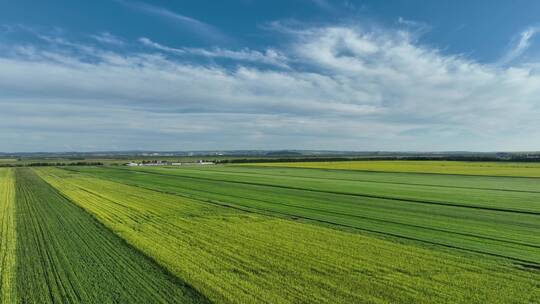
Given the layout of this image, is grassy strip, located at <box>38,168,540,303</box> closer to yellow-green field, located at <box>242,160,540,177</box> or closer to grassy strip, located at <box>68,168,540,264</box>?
grassy strip, located at <box>68,168,540,264</box>

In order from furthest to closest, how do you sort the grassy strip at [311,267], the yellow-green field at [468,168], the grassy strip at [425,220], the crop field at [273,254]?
1. the yellow-green field at [468,168]
2. the grassy strip at [425,220]
3. the crop field at [273,254]
4. the grassy strip at [311,267]

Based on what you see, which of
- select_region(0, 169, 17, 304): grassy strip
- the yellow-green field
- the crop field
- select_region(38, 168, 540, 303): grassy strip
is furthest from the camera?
the yellow-green field

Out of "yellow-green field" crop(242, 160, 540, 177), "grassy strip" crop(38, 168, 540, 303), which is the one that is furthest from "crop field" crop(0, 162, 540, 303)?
"yellow-green field" crop(242, 160, 540, 177)

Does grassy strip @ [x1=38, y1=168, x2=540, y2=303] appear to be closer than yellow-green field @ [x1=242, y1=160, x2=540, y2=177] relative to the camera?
Yes

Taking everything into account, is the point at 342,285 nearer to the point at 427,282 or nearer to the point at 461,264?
the point at 427,282

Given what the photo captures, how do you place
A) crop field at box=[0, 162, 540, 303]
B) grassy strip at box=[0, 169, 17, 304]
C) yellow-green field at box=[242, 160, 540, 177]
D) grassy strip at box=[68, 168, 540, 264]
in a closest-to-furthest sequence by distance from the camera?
crop field at box=[0, 162, 540, 303], grassy strip at box=[0, 169, 17, 304], grassy strip at box=[68, 168, 540, 264], yellow-green field at box=[242, 160, 540, 177]

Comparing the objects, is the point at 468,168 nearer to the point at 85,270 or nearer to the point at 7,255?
the point at 85,270

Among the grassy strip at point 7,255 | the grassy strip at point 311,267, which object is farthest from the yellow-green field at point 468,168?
the grassy strip at point 7,255

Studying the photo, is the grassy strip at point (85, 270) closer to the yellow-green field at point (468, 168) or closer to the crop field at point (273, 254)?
the crop field at point (273, 254)
